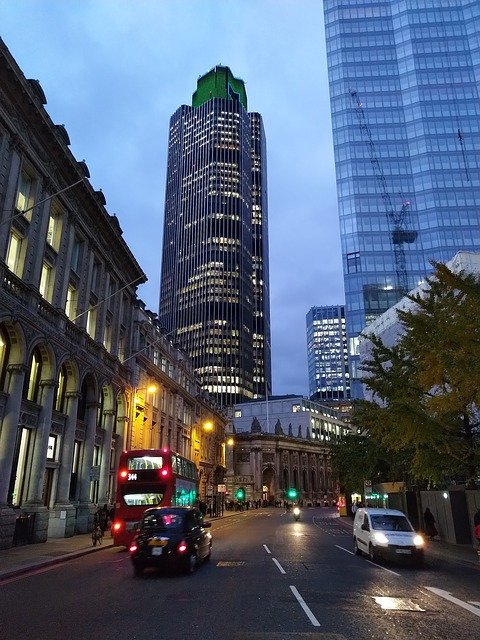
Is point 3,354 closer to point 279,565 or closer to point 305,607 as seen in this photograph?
point 279,565

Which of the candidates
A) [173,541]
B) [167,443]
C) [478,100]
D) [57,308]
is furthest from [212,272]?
[173,541]

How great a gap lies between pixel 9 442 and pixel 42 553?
5.21m

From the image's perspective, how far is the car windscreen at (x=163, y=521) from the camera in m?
14.4

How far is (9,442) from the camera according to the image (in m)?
21.8

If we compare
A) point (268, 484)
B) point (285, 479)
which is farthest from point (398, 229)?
point (268, 484)

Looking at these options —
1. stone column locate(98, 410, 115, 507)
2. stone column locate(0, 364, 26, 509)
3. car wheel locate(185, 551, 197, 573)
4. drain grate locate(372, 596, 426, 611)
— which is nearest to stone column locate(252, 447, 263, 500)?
stone column locate(98, 410, 115, 507)

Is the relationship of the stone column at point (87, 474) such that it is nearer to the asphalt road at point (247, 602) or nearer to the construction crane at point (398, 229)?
the asphalt road at point (247, 602)

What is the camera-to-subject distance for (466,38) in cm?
12000

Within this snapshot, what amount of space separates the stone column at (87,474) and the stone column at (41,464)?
16.1 feet

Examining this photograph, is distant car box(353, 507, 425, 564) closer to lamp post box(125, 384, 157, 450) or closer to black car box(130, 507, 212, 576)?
black car box(130, 507, 212, 576)

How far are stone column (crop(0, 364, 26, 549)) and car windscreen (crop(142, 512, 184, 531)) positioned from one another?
9211 millimetres

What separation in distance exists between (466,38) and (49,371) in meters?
136

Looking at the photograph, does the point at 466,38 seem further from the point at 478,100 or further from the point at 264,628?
the point at 264,628

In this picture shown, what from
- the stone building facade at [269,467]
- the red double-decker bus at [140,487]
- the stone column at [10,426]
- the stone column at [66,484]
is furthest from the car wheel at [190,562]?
the stone building facade at [269,467]
